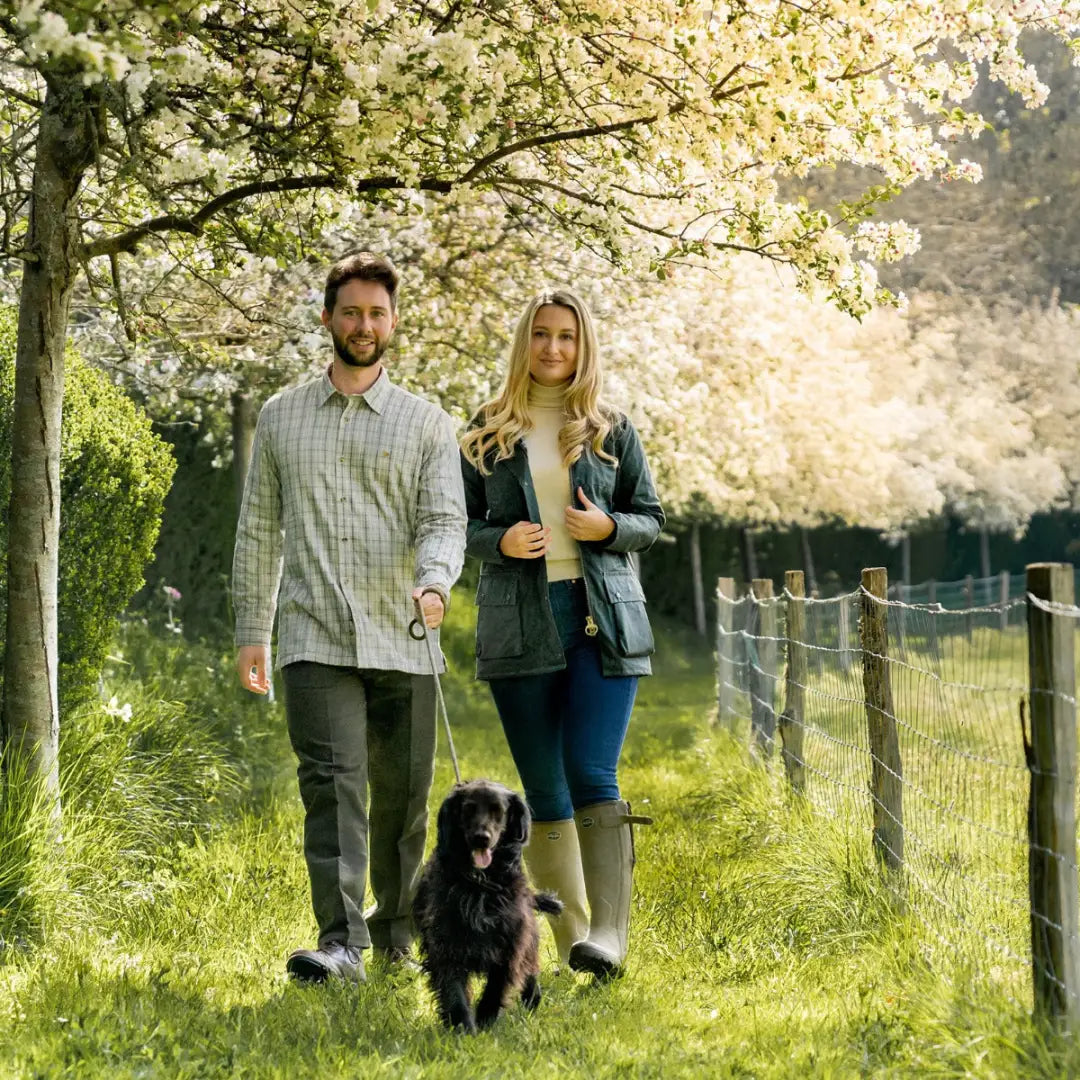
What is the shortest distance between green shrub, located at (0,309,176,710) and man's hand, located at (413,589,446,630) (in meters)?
2.80

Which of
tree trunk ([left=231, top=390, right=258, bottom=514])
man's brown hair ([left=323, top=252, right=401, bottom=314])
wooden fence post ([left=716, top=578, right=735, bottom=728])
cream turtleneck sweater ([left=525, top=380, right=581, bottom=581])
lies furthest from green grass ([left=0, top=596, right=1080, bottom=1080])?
tree trunk ([left=231, top=390, right=258, bottom=514])

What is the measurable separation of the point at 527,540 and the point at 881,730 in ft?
5.77

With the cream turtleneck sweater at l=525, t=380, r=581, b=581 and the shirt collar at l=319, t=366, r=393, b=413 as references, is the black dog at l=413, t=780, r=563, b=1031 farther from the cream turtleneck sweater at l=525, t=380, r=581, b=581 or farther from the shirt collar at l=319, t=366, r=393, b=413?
the shirt collar at l=319, t=366, r=393, b=413

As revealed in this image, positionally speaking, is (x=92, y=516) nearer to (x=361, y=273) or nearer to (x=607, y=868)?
(x=361, y=273)

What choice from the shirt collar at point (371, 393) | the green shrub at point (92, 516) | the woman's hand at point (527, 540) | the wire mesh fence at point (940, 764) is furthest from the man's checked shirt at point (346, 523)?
the green shrub at point (92, 516)

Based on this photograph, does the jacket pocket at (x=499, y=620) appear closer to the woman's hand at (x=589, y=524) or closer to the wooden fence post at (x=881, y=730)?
the woman's hand at (x=589, y=524)

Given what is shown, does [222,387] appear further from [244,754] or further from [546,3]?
[546,3]

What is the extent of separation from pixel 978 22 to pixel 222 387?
6605 millimetres

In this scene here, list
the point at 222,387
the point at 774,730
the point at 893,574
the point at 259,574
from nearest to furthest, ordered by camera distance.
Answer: the point at 259,574, the point at 774,730, the point at 222,387, the point at 893,574

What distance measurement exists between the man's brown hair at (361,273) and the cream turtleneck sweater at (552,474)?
66 cm

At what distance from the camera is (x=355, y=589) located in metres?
5.15

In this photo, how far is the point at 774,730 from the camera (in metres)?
9.56

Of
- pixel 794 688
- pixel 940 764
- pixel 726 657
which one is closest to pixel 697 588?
pixel 726 657

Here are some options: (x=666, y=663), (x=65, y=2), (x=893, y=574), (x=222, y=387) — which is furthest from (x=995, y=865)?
(x=893, y=574)
